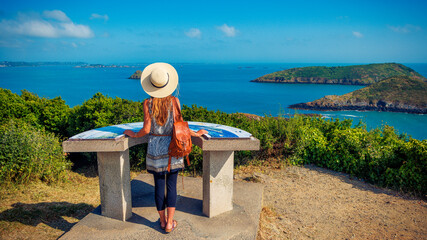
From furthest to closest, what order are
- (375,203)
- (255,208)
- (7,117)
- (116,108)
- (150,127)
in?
(7,117) → (116,108) → (375,203) → (255,208) → (150,127)

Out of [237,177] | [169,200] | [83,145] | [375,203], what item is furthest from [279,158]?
[83,145]

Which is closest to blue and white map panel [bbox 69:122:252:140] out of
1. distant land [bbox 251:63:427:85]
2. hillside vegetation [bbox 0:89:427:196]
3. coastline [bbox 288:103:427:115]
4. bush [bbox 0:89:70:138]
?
hillside vegetation [bbox 0:89:427:196]

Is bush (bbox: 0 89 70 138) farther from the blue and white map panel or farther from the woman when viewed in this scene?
the woman

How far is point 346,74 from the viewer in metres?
130

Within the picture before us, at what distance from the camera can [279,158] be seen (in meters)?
8.44

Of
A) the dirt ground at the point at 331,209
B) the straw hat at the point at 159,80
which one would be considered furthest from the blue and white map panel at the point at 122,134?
the dirt ground at the point at 331,209

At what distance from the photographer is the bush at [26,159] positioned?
6.45m

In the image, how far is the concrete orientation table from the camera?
13.1 ft

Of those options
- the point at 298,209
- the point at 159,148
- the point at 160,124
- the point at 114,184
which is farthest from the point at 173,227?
the point at 298,209

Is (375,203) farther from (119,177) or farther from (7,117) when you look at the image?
(7,117)

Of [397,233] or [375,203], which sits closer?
[397,233]

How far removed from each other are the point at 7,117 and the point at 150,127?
8.49m

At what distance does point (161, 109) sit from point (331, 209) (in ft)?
14.1

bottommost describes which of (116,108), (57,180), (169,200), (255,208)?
(57,180)
